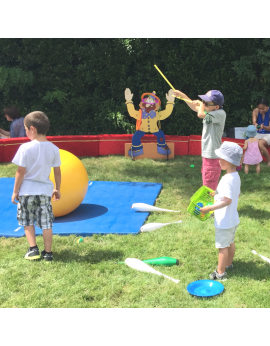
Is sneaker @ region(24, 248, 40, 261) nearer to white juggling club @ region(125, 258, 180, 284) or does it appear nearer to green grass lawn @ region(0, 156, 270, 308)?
green grass lawn @ region(0, 156, 270, 308)

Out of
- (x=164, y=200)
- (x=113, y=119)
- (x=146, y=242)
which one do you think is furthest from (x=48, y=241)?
(x=113, y=119)

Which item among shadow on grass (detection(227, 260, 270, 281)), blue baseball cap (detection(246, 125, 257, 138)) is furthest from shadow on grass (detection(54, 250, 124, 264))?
blue baseball cap (detection(246, 125, 257, 138))

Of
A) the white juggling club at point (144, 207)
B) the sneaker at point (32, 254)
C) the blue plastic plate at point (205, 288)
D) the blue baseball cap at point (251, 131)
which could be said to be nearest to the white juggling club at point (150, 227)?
the white juggling club at point (144, 207)

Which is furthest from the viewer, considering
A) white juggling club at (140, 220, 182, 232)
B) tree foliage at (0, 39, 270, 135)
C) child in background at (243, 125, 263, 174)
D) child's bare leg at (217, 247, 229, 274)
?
tree foliage at (0, 39, 270, 135)

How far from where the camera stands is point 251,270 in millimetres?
4566

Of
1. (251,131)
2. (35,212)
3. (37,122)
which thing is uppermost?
(37,122)

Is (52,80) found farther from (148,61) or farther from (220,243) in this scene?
(220,243)

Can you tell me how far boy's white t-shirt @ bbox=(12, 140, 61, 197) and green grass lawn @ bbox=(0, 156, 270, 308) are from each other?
84cm

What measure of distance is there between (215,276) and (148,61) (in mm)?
9522

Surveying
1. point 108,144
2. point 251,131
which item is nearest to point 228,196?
point 251,131

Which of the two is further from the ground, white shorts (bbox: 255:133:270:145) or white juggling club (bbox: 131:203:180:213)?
white shorts (bbox: 255:133:270:145)

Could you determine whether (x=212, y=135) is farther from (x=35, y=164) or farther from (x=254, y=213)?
(x=35, y=164)

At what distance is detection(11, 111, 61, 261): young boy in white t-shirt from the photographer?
4.72 m

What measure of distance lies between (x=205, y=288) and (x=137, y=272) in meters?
0.79
